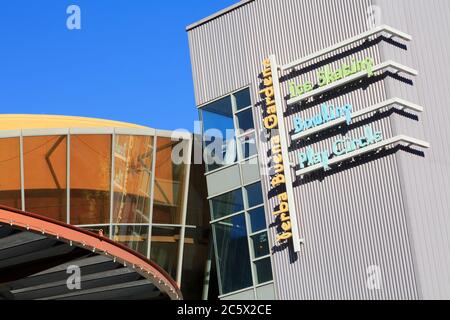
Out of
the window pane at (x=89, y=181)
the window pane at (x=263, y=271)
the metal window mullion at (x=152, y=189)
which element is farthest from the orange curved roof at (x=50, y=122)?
the window pane at (x=263, y=271)

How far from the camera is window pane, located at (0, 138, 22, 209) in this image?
3453 centimetres

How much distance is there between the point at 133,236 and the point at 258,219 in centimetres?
466

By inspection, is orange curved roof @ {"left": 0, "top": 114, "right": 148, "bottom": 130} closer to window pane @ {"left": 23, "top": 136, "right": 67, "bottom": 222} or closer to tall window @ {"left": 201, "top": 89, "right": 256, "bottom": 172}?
window pane @ {"left": 23, "top": 136, "right": 67, "bottom": 222}

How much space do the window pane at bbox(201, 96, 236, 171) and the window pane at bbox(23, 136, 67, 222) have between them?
5.32 metres

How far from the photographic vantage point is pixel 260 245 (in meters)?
34.8

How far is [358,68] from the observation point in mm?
33156

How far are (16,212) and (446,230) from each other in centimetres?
1582

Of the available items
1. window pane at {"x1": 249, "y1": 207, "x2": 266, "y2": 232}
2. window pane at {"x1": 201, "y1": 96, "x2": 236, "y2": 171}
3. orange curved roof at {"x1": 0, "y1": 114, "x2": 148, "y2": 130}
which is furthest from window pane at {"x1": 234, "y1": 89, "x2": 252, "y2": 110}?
orange curved roof at {"x1": 0, "y1": 114, "x2": 148, "y2": 130}

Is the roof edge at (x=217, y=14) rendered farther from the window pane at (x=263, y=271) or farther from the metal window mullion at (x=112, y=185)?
the window pane at (x=263, y=271)

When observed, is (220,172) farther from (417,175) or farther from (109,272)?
(109,272)

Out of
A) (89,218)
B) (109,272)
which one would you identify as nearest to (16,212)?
(109,272)

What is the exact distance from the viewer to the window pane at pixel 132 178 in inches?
1410

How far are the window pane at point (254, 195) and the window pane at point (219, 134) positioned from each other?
1.32 meters

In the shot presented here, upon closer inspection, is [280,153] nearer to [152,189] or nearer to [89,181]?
[152,189]
